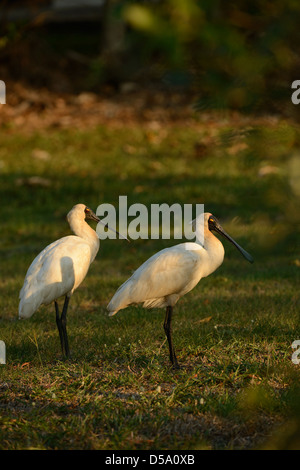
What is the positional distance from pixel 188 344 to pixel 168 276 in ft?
1.95

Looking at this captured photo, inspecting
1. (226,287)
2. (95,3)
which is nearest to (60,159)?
(226,287)

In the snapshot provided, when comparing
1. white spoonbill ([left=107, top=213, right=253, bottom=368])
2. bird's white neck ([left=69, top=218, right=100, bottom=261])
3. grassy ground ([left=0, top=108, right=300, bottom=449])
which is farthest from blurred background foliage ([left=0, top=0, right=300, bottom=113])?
bird's white neck ([left=69, top=218, right=100, bottom=261])

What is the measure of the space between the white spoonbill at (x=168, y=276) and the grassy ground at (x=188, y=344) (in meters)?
0.33

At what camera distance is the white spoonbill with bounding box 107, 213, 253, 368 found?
5281mm

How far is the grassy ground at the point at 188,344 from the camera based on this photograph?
5.81 ft

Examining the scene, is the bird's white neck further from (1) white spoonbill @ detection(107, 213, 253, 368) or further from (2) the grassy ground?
(1) white spoonbill @ detection(107, 213, 253, 368)

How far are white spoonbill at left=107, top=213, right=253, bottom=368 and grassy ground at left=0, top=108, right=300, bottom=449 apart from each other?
1.10 feet

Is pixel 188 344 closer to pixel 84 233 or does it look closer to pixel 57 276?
pixel 57 276

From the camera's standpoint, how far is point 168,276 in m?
5.32

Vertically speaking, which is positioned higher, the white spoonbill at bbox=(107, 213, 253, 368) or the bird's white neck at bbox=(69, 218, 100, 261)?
the bird's white neck at bbox=(69, 218, 100, 261)

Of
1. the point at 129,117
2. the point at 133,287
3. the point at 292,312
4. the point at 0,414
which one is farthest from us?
the point at 129,117

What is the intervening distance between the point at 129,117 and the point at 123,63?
1302 cm

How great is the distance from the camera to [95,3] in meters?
20.1
